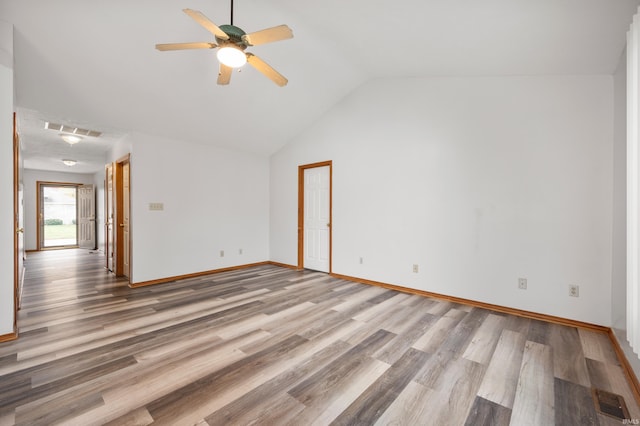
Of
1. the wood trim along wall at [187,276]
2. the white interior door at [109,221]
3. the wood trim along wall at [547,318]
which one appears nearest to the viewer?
the wood trim along wall at [547,318]

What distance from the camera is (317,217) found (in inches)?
221

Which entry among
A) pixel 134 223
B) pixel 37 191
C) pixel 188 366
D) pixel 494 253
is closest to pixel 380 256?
pixel 494 253

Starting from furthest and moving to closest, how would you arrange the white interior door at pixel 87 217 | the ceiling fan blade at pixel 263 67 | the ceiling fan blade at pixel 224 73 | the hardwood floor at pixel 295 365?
the white interior door at pixel 87 217 → the ceiling fan blade at pixel 224 73 → the ceiling fan blade at pixel 263 67 → the hardwood floor at pixel 295 365

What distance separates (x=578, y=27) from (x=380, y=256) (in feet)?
11.1

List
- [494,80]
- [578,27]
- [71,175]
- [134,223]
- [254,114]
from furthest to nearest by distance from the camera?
[71,175] → [254,114] → [134,223] → [494,80] → [578,27]

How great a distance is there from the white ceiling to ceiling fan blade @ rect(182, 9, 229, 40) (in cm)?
101

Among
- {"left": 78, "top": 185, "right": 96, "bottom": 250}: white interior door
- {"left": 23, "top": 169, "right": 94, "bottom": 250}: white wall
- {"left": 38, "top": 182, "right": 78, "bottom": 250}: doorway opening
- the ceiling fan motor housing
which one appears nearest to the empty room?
the ceiling fan motor housing

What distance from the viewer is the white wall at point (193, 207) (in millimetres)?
4574

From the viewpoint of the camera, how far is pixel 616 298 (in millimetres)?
2754

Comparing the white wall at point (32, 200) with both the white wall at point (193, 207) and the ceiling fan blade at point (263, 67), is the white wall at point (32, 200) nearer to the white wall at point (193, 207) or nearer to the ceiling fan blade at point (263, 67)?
the white wall at point (193, 207)

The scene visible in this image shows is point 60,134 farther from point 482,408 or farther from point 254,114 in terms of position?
point 482,408

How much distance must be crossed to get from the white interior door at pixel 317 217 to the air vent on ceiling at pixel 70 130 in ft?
12.5

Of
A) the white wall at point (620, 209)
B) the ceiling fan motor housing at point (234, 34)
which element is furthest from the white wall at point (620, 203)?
A: the ceiling fan motor housing at point (234, 34)

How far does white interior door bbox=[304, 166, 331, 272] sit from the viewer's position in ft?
17.9
